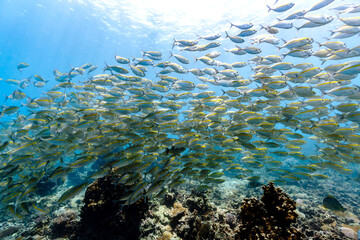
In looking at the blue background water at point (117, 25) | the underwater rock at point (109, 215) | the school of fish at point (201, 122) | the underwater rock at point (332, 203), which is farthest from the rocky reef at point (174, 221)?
the blue background water at point (117, 25)

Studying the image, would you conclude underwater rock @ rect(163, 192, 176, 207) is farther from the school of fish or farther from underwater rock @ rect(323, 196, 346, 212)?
underwater rock @ rect(323, 196, 346, 212)

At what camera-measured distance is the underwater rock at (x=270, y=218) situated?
308 centimetres

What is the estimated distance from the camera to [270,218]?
346 cm

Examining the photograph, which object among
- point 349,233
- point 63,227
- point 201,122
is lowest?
point 349,233

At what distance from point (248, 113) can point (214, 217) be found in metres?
3.87

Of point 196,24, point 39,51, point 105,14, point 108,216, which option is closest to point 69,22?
point 105,14

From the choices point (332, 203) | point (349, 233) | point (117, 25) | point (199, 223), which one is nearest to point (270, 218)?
point (199, 223)

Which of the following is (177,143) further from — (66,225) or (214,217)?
(66,225)

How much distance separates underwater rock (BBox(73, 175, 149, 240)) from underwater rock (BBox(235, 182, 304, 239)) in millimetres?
2591

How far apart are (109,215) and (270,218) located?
404cm

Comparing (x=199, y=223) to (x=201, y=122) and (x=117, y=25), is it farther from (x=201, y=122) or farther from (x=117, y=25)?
(x=117, y=25)

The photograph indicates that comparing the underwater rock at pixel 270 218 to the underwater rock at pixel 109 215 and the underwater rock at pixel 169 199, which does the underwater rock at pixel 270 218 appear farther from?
the underwater rock at pixel 169 199

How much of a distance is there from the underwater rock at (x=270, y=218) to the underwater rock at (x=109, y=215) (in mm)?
2591

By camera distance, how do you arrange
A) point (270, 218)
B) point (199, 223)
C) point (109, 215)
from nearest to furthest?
point (270, 218)
point (199, 223)
point (109, 215)
